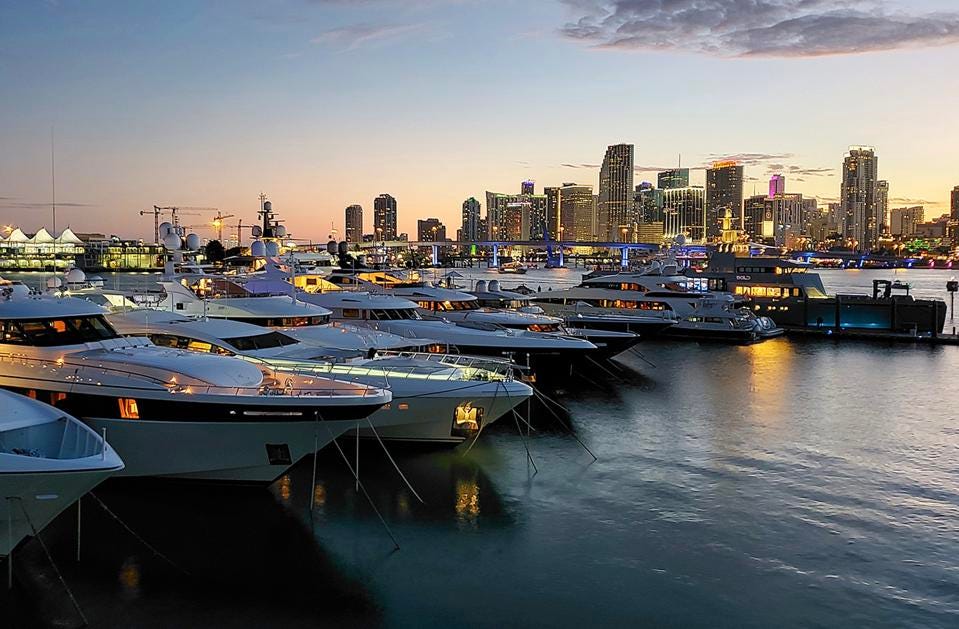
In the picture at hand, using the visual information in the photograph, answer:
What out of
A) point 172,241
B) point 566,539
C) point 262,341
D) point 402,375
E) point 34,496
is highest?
point 172,241

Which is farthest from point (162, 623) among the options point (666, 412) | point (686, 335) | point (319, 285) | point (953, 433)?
point (686, 335)

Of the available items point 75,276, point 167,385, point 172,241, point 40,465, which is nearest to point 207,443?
point 167,385

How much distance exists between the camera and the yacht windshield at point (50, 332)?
1634cm

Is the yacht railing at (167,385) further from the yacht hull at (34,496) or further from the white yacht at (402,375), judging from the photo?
the yacht hull at (34,496)

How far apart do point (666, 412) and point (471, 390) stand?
31.3 ft

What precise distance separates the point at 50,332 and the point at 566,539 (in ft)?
36.3

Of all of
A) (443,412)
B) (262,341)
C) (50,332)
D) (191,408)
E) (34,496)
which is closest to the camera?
(34,496)

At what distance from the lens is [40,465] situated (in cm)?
1097

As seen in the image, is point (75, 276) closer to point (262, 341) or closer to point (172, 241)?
point (172, 241)

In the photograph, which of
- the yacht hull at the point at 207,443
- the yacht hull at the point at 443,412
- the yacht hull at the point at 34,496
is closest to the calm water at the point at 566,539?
the yacht hull at the point at 443,412

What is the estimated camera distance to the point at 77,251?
6048 inches

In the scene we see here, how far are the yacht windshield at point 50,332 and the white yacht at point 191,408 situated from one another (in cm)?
36

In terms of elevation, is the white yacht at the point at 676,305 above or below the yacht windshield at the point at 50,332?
below

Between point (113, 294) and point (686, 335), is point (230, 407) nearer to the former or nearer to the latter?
point (113, 294)
